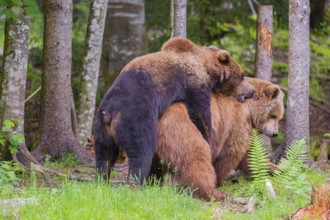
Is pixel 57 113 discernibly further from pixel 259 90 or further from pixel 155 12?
pixel 155 12

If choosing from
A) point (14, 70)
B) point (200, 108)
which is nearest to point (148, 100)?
point (200, 108)

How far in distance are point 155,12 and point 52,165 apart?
6.68 metres

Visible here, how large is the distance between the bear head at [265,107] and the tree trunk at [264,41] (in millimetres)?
1395

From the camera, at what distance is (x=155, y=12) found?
15.4 m

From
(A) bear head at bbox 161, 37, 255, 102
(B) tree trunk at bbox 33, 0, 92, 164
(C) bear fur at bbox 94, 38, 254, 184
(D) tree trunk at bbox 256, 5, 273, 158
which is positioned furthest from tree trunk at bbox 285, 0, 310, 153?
(B) tree trunk at bbox 33, 0, 92, 164

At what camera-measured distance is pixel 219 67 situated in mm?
8375

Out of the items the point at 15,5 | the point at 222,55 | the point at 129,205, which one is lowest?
the point at 129,205

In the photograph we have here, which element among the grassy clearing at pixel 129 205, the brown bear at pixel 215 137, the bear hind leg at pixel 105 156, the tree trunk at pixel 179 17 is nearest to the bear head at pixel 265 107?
the brown bear at pixel 215 137

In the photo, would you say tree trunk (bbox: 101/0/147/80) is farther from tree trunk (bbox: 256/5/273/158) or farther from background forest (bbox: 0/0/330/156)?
tree trunk (bbox: 256/5/273/158)

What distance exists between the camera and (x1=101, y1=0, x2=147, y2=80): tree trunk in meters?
14.1

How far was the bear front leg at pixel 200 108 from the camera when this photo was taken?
25.7 ft

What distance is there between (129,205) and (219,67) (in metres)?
2.63

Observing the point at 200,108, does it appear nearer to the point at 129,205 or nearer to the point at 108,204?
the point at 129,205

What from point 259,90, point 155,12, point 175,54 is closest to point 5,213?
point 175,54
